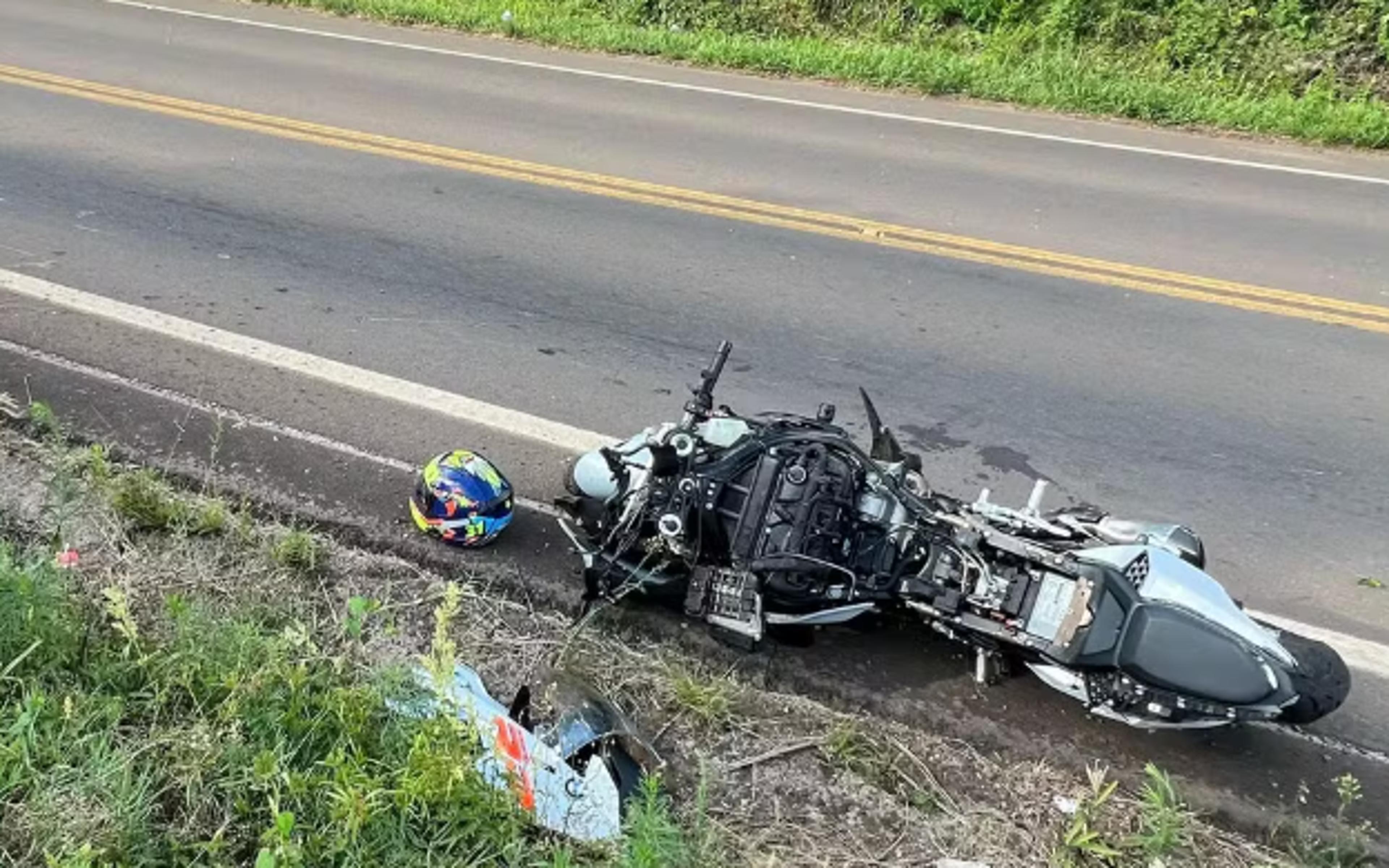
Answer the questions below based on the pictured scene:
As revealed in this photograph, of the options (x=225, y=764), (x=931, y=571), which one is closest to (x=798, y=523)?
(x=931, y=571)

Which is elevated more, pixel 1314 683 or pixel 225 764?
pixel 1314 683

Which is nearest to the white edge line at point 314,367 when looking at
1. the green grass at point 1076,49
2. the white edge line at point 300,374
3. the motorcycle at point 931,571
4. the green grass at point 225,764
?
the white edge line at point 300,374

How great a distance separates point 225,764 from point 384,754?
418 millimetres

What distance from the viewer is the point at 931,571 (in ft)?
12.0

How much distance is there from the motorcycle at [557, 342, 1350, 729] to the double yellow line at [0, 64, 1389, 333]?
369cm

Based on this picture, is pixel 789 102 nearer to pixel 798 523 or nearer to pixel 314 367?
pixel 314 367

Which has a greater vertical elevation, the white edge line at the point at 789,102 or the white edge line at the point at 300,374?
the white edge line at the point at 789,102

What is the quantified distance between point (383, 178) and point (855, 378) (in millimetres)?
4417

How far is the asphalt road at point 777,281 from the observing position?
5.27m

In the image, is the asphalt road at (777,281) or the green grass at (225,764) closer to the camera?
the green grass at (225,764)

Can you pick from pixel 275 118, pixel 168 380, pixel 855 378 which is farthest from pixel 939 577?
pixel 275 118

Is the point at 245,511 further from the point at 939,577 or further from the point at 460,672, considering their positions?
the point at 939,577

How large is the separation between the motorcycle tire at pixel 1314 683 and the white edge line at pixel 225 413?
8.74ft

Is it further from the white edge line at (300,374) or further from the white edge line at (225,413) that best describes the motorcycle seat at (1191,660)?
the white edge line at (225,413)
